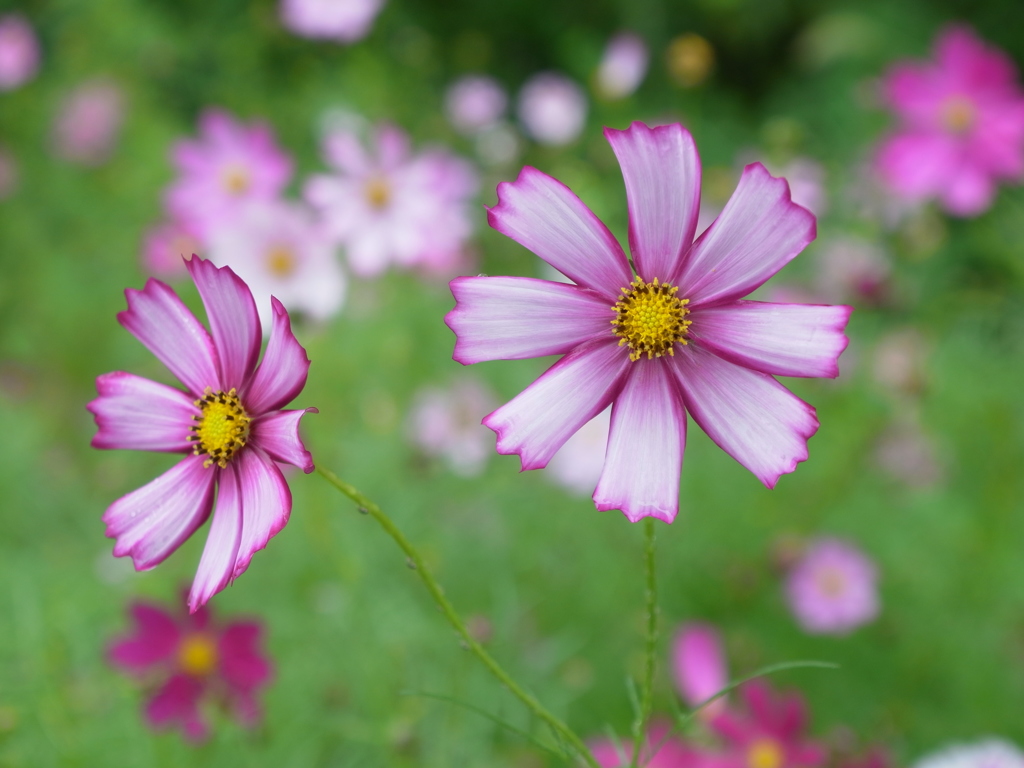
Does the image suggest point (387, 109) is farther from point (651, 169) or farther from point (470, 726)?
point (651, 169)

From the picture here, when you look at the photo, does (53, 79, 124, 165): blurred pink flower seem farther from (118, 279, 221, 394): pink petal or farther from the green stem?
the green stem

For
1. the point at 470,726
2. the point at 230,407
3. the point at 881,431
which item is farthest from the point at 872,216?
the point at 230,407

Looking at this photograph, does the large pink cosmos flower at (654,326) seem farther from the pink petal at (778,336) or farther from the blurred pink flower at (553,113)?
the blurred pink flower at (553,113)

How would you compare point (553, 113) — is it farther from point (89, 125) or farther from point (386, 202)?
point (89, 125)

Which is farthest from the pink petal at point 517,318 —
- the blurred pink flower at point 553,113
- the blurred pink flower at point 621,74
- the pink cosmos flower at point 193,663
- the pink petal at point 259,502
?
the blurred pink flower at point 553,113

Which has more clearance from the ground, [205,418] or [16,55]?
[16,55]

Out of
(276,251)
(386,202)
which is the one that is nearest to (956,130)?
(386,202)

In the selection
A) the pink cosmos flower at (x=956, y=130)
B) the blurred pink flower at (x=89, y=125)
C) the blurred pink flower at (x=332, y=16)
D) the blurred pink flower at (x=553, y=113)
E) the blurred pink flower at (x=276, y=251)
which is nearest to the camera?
the blurred pink flower at (x=276, y=251)
